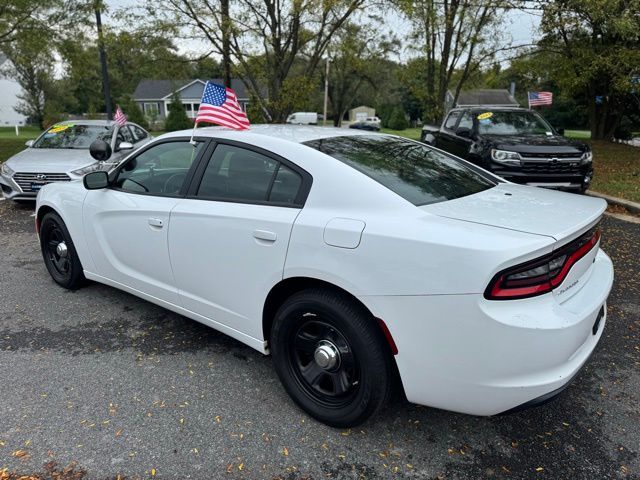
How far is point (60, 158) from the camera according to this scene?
26.7 ft

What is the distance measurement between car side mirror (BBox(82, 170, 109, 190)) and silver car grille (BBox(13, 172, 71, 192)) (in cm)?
448

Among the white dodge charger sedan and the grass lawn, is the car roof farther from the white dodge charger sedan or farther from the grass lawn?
the grass lawn

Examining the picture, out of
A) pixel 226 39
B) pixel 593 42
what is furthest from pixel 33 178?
pixel 593 42

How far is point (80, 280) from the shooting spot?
4383 mm

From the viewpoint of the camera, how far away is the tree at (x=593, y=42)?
11.4m

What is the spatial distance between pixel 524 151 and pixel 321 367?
6.32 m

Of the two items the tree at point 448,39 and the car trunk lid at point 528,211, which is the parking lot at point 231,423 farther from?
the tree at point 448,39

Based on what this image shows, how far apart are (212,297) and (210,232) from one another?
0.43 meters

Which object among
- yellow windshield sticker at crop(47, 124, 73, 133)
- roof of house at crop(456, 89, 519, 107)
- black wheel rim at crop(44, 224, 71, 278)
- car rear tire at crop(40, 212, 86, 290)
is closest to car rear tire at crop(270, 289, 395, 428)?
car rear tire at crop(40, 212, 86, 290)

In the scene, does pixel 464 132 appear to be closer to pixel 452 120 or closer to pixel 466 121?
pixel 466 121

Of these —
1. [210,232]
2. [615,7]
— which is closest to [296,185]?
[210,232]

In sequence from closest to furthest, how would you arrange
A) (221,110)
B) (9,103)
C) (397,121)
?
1. (221,110)
2. (397,121)
3. (9,103)

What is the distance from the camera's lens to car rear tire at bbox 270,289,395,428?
2320 mm

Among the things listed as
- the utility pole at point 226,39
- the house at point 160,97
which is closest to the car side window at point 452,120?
the utility pole at point 226,39
